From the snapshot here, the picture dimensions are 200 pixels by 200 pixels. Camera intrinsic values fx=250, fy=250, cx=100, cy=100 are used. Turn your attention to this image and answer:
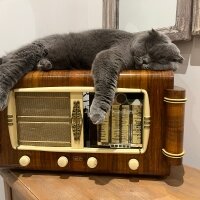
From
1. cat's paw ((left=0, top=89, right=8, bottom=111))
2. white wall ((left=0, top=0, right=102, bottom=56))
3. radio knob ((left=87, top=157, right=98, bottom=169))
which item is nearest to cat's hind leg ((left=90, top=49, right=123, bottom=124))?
radio knob ((left=87, top=157, right=98, bottom=169))

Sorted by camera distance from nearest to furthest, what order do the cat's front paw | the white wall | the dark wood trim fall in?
1. the cat's front paw
2. the dark wood trim
3. the white wall

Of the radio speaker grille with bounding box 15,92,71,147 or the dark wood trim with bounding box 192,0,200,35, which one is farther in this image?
the dark wood trim with bounding box 192,0,200,35

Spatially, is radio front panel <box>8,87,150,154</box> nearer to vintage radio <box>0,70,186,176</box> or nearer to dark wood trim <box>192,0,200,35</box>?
vintage radio <box>0,70,186,176</box>

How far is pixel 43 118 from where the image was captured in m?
0.68

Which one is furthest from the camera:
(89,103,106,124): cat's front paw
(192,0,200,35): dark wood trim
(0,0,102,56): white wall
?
(0,0,102,56): white wall

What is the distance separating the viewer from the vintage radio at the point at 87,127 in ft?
2.05

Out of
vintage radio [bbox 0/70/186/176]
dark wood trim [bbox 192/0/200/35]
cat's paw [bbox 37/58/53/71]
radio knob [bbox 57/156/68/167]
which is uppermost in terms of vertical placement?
dark wood trim [bbox 192/0/200/35]

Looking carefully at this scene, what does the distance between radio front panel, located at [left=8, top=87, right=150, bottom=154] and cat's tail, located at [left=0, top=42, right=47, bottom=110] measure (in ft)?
0.10

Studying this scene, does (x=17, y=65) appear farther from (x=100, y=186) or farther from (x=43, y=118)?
(x=100, y=186)

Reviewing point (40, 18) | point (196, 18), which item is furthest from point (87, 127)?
point (40, 18)

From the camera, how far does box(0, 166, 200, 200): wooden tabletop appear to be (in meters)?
0.59

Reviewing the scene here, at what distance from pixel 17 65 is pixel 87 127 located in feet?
0.81

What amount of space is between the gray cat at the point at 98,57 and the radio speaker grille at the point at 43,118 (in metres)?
0.06

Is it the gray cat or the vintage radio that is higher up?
the gray cat
